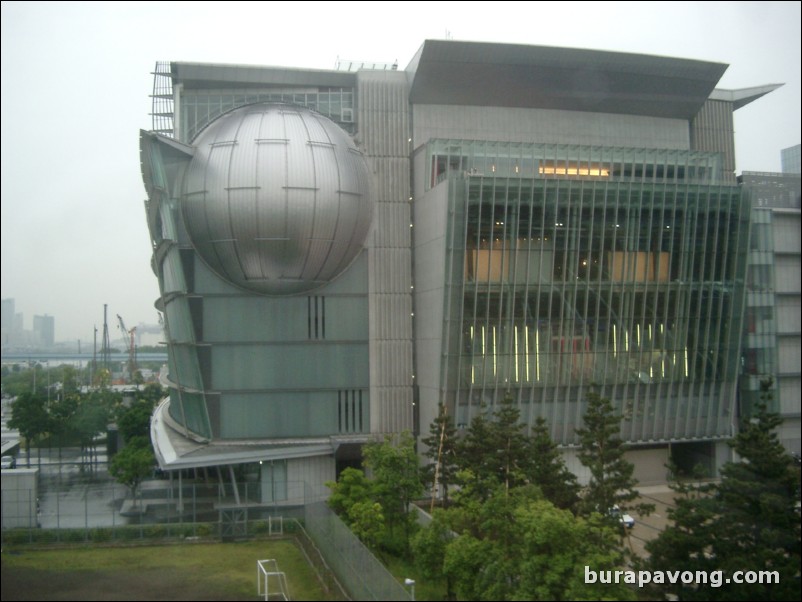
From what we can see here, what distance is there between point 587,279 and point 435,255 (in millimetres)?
7487

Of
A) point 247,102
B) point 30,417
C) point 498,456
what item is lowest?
point 30,417

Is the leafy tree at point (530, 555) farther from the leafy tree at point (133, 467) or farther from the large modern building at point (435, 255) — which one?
the leafy tree at point (133, 467)

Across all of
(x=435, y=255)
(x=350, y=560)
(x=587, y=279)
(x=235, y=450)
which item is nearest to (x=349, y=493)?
(x=350, y=560)

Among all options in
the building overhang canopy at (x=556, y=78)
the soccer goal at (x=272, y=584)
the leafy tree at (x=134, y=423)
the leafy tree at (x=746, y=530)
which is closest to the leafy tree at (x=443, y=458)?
the soccer goal at (x=272, y=584)

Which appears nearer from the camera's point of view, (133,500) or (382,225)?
(133,500)

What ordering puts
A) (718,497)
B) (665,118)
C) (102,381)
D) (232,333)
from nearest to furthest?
(718,497)
(232,333)
(665,118)
(102,381)

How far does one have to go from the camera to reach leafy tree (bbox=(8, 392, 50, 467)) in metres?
36.6

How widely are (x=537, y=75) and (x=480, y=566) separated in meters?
28.1

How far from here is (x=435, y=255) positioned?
38.4 m

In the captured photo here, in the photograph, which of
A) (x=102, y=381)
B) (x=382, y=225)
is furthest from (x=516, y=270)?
(x=102, y=381)

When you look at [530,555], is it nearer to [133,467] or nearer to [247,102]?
[133,467]

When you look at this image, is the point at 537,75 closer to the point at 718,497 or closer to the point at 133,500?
the point at 718,497

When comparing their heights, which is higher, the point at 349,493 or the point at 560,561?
the point at 560,561

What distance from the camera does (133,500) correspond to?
1483 inches
